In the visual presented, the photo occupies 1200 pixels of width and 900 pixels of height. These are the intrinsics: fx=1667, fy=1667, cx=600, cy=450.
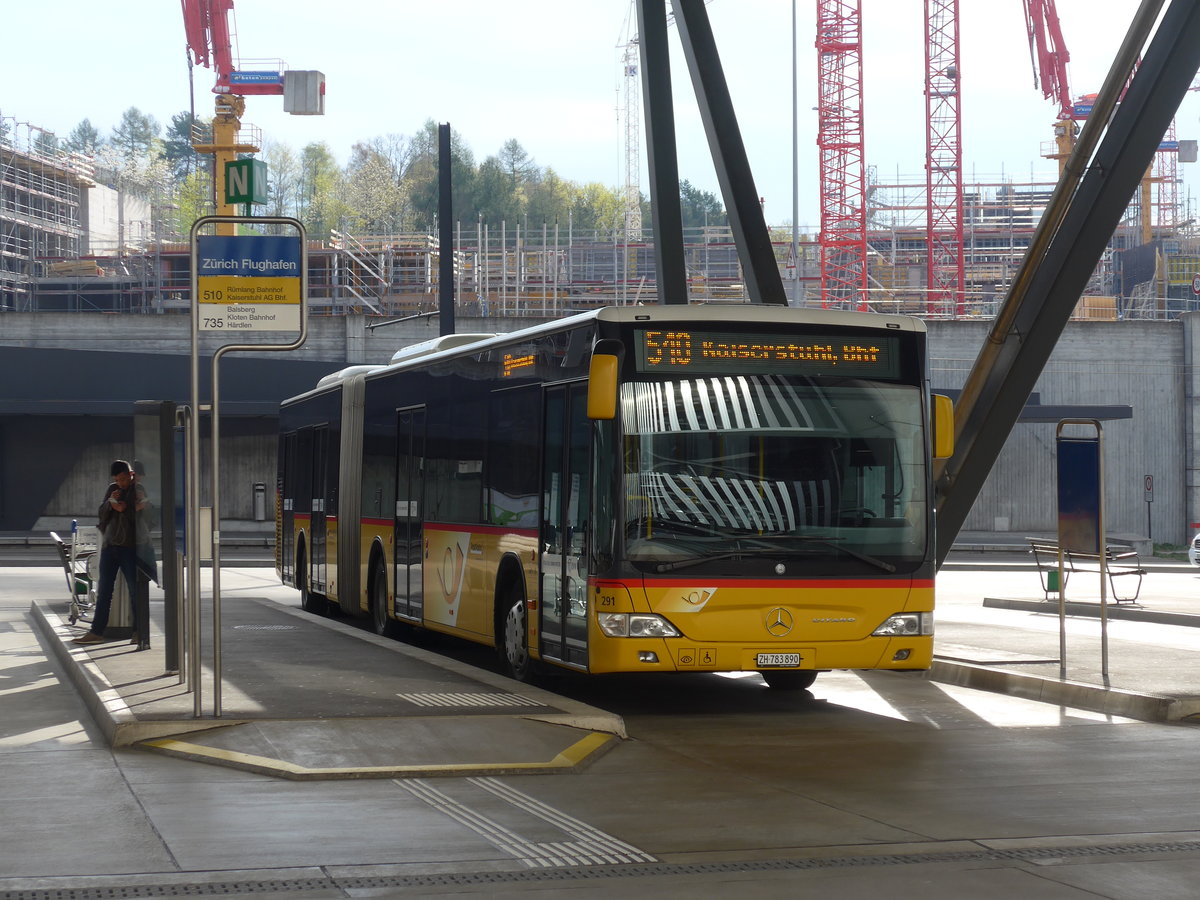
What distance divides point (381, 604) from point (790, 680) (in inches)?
237

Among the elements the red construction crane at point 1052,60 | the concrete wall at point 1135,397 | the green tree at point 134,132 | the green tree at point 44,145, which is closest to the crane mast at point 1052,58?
the red construction crane at point 1052,60

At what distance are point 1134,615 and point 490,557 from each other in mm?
11630

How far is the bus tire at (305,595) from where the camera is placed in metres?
22.9

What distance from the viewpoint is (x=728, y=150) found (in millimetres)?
17594

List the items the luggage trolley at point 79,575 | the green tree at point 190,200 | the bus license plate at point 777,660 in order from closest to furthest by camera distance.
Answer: the bus license plate at point 777,660, the luggage trolley at point 79,575, the green tree at point 190,200

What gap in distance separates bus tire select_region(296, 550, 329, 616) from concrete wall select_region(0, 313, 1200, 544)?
3123 cm

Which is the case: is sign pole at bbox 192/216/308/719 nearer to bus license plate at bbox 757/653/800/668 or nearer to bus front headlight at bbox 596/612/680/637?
bus front headlight at bbox 596/612/680/637

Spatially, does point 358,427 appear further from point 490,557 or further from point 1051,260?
point 1051,260

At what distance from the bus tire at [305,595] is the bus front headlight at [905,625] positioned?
1241 cm

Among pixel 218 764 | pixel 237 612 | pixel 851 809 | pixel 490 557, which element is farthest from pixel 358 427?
pixel 851 809

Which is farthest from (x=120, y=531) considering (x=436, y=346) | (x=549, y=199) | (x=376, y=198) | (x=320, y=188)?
(x=549, y=199)

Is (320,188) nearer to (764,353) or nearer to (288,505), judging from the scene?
(288,505)

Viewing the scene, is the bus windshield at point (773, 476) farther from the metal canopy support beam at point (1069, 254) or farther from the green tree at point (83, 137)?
the green tree at point (83, 137)

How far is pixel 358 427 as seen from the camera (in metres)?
19.3
